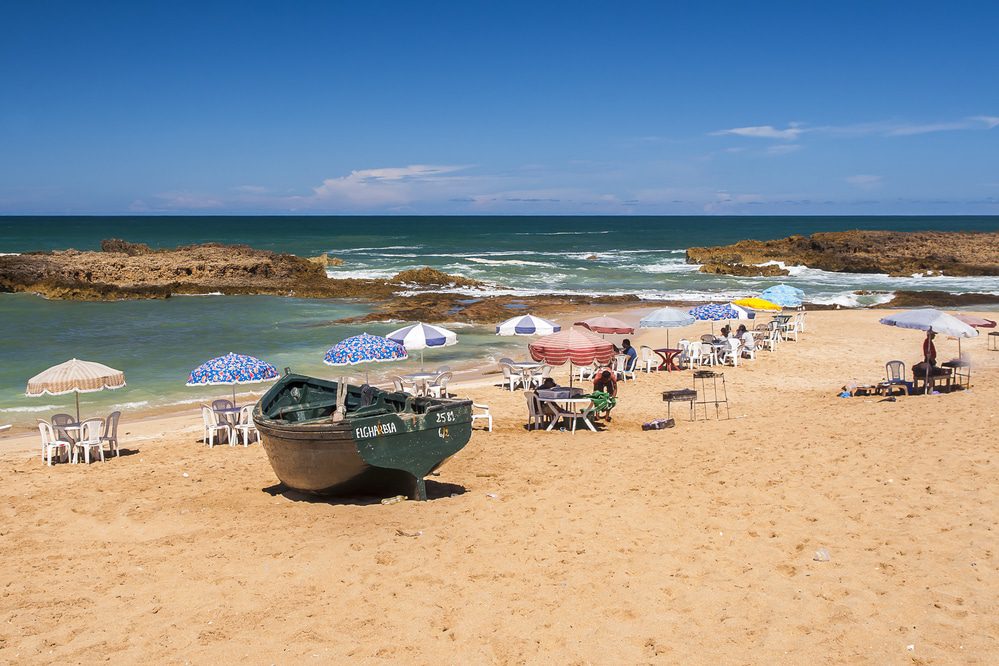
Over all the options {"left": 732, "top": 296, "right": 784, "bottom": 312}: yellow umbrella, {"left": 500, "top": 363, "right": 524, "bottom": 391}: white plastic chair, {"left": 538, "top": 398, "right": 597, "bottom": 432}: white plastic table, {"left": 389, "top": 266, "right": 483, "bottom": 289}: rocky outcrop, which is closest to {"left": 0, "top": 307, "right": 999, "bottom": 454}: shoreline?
{"left": 500, "top": 363, "right": 524, "bottom": 391}: white plastic chair

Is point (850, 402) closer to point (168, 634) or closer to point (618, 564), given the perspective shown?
point (618, 564)

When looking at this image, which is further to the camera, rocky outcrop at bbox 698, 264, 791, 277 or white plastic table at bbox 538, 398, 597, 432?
rocky outcrop at bbox 698, 264, 791, 277

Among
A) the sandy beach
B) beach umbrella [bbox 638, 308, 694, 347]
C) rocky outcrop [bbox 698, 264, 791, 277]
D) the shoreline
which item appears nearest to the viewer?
the sandy beach

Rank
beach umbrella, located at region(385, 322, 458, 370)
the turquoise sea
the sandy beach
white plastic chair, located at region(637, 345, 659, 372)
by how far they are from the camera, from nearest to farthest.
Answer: the sandy beach → beach umbrella, located at region(385, 322, 458, 370) → white plastic chair, located at region(637, 345, 659, 372) → the turquoise sea

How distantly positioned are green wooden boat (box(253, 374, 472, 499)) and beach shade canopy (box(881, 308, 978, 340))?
8.84m

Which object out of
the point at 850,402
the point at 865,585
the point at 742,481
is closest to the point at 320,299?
the point at 850,402

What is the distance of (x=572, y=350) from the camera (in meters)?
12.8

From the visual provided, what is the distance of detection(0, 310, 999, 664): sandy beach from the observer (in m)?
5.65

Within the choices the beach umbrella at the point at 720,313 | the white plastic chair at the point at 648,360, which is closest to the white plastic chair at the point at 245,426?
the white plastic chair at the point at 648,360

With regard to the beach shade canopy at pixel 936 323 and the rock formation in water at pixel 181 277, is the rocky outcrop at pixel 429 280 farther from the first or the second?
the beach shade canopy at pixel 936 323

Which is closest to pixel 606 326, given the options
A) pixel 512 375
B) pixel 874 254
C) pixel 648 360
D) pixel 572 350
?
pixel 648 360

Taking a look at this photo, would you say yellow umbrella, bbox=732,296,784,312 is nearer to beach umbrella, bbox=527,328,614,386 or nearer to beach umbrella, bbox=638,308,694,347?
beach umbrella, bbox=638,308,694,347

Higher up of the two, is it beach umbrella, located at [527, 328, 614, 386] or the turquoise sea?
beach umbrella, located at [527, 328, 614, 386]

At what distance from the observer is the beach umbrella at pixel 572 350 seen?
12680 mm
